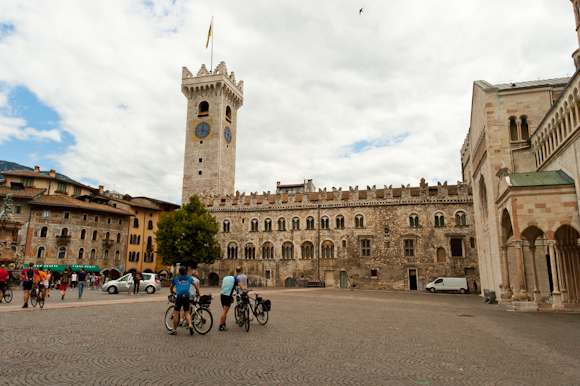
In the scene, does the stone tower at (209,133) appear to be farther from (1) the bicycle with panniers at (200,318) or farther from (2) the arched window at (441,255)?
(1) the bicycle with panniers at (200,318)

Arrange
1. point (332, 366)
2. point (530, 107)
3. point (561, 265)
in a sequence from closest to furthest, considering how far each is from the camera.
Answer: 1. point (332, 366)
2. point (561, 265)
3. point (530, 107)

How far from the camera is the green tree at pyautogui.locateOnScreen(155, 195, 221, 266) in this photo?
140 feet

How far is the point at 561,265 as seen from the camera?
1881 centimetres

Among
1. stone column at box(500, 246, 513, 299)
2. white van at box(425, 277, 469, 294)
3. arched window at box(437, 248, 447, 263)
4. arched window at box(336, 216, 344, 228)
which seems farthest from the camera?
arched window at box(336, 216, 344, 228)

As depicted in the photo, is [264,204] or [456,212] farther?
[264,204]

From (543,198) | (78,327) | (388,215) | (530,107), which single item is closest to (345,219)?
(388,215)

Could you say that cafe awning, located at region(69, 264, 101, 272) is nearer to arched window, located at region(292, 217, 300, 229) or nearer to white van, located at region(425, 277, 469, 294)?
arched window, located at region(292, 217, 300, 229)

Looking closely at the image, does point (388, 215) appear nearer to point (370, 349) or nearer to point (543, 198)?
point (543, 198)

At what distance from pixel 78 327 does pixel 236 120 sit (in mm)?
53778

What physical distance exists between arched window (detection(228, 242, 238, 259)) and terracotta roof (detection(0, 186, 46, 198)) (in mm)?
23808

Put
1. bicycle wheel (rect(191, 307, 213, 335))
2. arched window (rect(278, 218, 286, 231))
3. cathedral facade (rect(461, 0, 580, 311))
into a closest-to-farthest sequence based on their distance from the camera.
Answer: bicycle wheel (rect(191, 307, 213, 335)), cathedral facade (rect(461, 0, 580, 311)), arched window (rect(278, 218, 286, 231))

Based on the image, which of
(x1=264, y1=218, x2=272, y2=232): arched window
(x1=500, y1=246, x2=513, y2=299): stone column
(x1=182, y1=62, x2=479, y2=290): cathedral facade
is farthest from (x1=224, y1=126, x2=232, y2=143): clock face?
(x1=500, y1=246, x2=513, y2=299): stone column

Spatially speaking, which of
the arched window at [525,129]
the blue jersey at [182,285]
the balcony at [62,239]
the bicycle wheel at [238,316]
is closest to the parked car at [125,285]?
the bicycle wheel at [238,316]

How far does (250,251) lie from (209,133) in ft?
62.6
